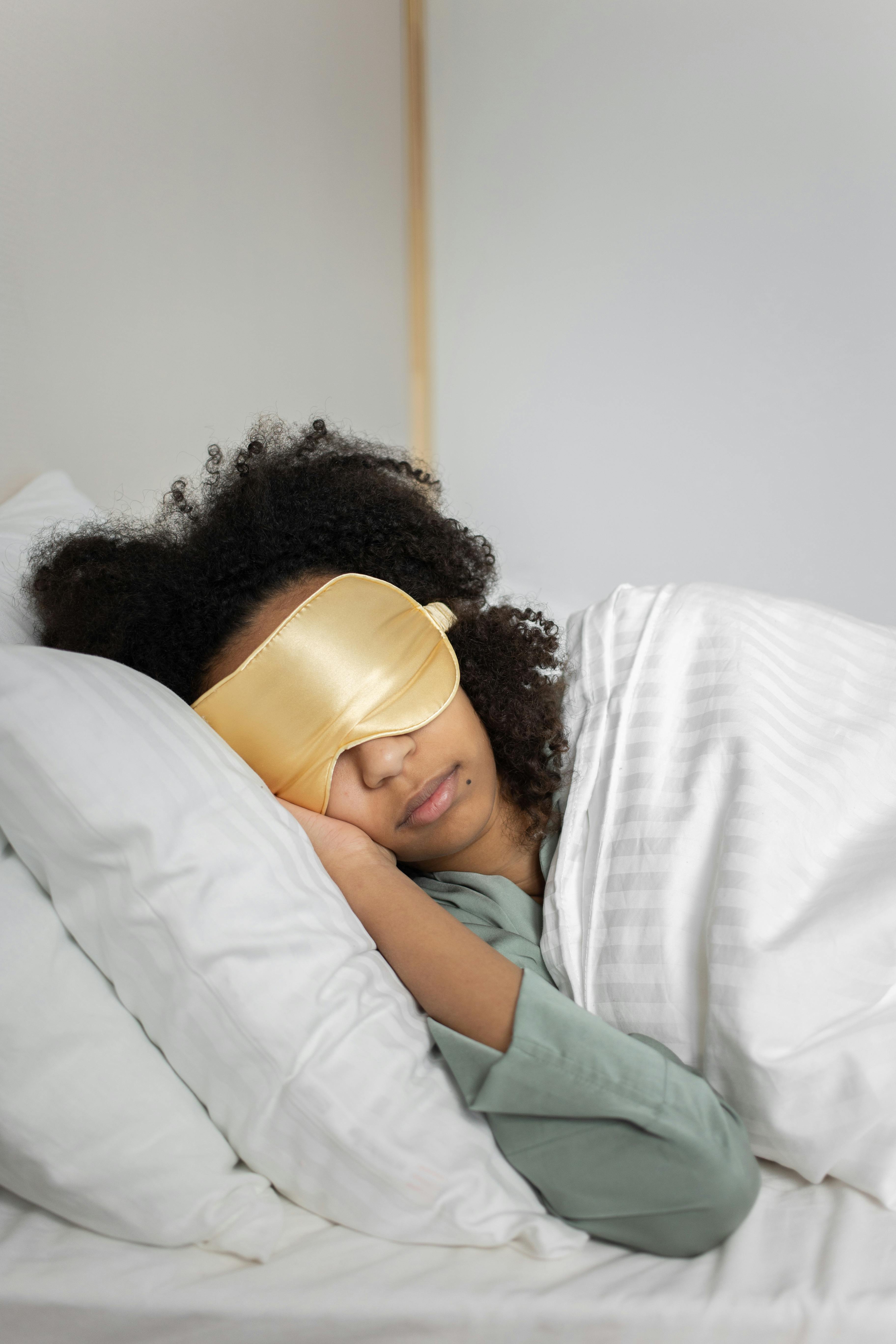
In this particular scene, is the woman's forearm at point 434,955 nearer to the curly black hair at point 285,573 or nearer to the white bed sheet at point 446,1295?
the white bed sheet at point 446,1295

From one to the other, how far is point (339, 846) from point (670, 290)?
155 centimetres

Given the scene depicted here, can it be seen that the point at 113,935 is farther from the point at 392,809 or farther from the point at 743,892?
the point at 743,892

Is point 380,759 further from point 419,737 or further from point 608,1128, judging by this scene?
point 608,1128

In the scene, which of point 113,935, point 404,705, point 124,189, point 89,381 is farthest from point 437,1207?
point 124,189

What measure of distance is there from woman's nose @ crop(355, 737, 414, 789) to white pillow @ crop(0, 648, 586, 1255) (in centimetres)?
15

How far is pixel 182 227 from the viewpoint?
141 centimetres

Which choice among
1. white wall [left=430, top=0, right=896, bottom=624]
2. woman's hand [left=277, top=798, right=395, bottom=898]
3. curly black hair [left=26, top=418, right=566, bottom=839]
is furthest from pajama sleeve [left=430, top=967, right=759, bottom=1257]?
white wall [left=430, top=0, right=896, bottom=624]

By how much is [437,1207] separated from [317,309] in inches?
64.7

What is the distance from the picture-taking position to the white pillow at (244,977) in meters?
0.60

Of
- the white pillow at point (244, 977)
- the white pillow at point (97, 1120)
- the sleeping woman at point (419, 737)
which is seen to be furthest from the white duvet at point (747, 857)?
the white pillow at point (97, 1120)

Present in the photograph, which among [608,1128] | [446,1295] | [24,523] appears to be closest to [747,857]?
[608,1128]

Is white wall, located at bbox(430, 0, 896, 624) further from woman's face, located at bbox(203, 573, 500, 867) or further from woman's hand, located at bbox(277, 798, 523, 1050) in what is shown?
woman's hand, located at bbox(277, 798, 523, 1050)

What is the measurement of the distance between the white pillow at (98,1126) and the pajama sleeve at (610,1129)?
18 centimetres

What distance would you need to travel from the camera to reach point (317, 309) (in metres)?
1.79
